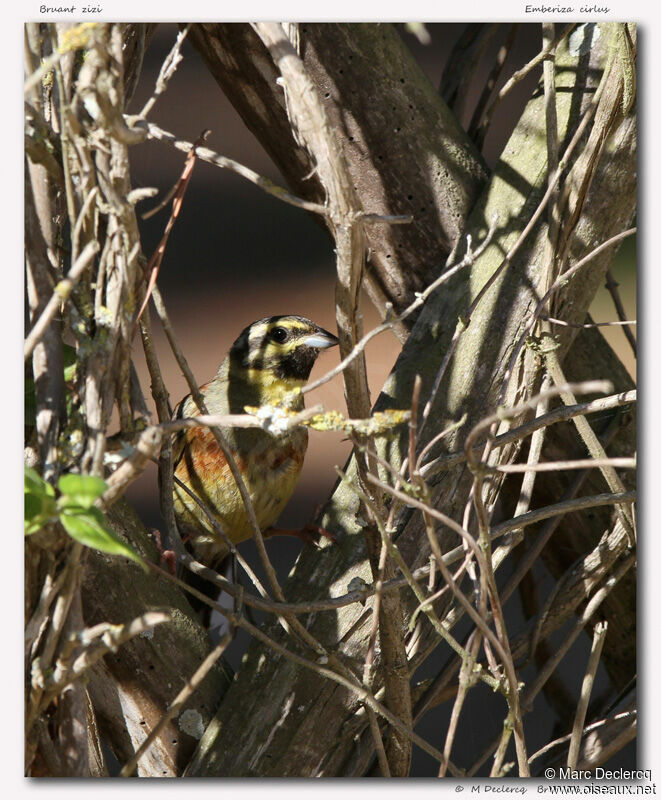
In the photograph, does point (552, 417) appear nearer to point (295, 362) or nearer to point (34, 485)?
point (34, 485)

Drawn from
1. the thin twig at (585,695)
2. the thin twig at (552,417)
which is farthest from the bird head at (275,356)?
the thin twig at (585,695)

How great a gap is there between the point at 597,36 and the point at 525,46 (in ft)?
0.89

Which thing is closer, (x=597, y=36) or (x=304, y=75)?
(x=304, y=75)

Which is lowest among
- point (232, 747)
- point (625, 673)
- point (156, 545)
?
point (625, 673)

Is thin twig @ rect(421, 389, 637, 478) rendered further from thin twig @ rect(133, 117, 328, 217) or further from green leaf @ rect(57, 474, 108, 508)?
green leaf @ rect(57, 474, 108, 508)

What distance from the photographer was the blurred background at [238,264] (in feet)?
7.28

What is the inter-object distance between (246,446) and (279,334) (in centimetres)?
30

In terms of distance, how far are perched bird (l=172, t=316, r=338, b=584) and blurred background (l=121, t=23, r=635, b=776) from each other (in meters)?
0.13

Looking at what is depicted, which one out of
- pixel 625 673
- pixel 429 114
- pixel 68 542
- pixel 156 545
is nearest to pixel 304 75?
pixel 68 542

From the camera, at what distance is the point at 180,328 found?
106 inches

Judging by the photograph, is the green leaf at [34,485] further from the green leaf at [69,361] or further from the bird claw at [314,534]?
the bird claw at [314,534]

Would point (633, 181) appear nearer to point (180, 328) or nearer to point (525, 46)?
point (525, 46)

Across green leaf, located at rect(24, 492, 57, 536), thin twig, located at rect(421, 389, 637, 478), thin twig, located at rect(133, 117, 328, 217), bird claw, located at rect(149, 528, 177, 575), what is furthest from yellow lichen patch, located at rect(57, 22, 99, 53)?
bird claw, located at rect(149, 528, 177, 575)

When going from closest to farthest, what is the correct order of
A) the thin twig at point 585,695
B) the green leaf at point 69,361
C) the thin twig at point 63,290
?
1. the thin twig at point 63,290
2. the green leaf at point 69,361
3. the thin twig at point 585,695
